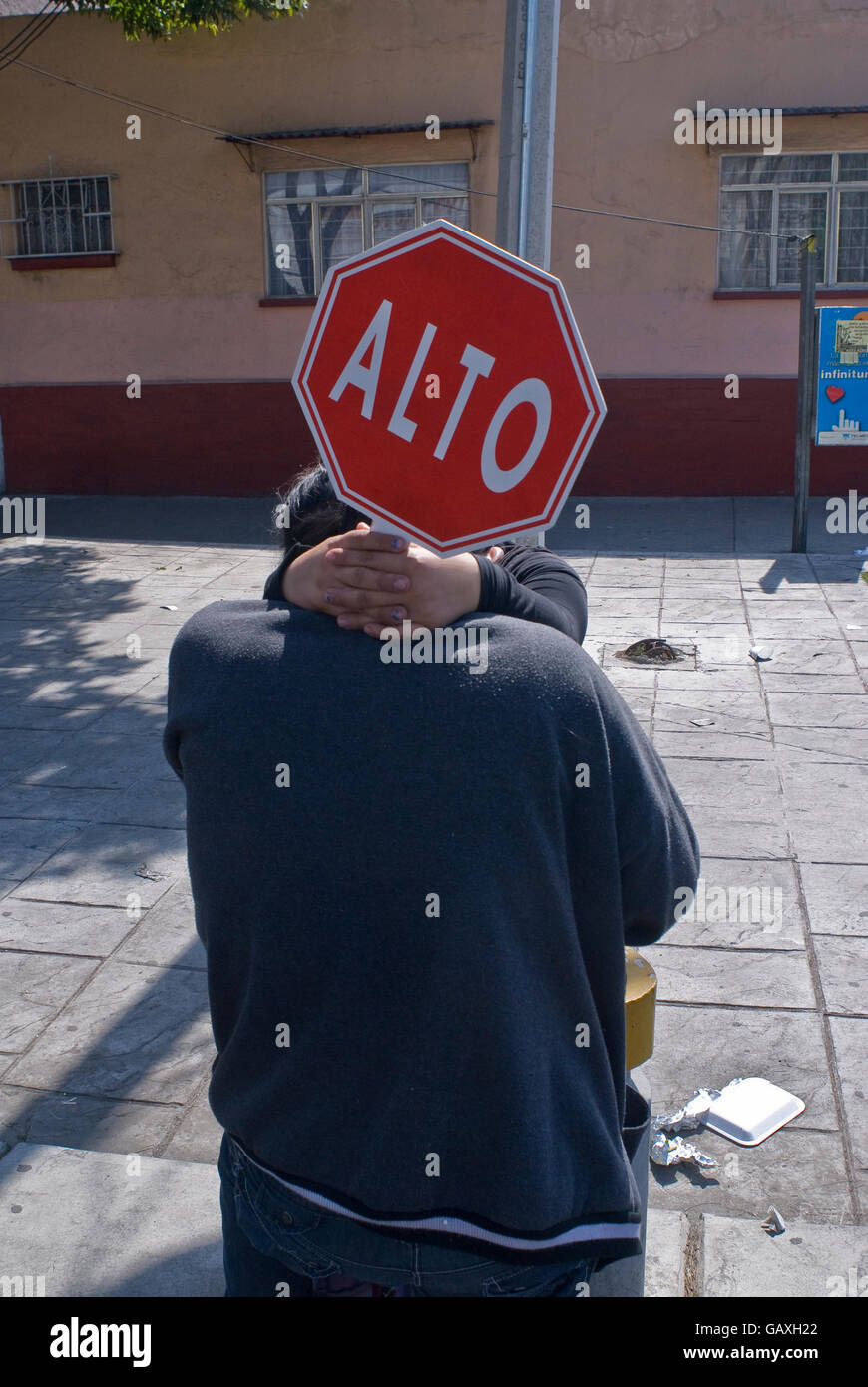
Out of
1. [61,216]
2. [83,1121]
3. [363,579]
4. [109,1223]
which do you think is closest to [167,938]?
[83,1121]

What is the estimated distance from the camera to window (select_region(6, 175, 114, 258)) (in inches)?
533

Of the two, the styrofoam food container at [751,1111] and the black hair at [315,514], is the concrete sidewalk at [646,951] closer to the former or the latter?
the styrofoam food container at [751,1111]

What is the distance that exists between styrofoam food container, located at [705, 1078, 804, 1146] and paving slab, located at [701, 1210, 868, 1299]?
0.34 meters

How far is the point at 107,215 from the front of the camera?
13531 millimetres

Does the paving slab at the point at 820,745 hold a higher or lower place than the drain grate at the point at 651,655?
lower

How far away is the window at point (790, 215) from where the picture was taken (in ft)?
39.9

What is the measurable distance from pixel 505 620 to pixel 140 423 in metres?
13.2

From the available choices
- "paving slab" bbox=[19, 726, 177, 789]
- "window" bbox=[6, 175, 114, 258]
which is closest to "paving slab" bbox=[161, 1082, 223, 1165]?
"paving slab" bbox=[19, 726, 177, 789]

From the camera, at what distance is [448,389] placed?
4.58 feet

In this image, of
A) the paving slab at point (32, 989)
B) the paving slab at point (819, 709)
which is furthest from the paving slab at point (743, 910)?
the paving slab at point (32, 989)

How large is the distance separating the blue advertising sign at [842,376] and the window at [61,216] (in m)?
7.84

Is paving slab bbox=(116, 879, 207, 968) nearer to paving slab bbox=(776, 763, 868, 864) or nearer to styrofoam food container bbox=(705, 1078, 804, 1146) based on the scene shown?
styrofoam food container bbox=(705, 1078, 804, 1146)
